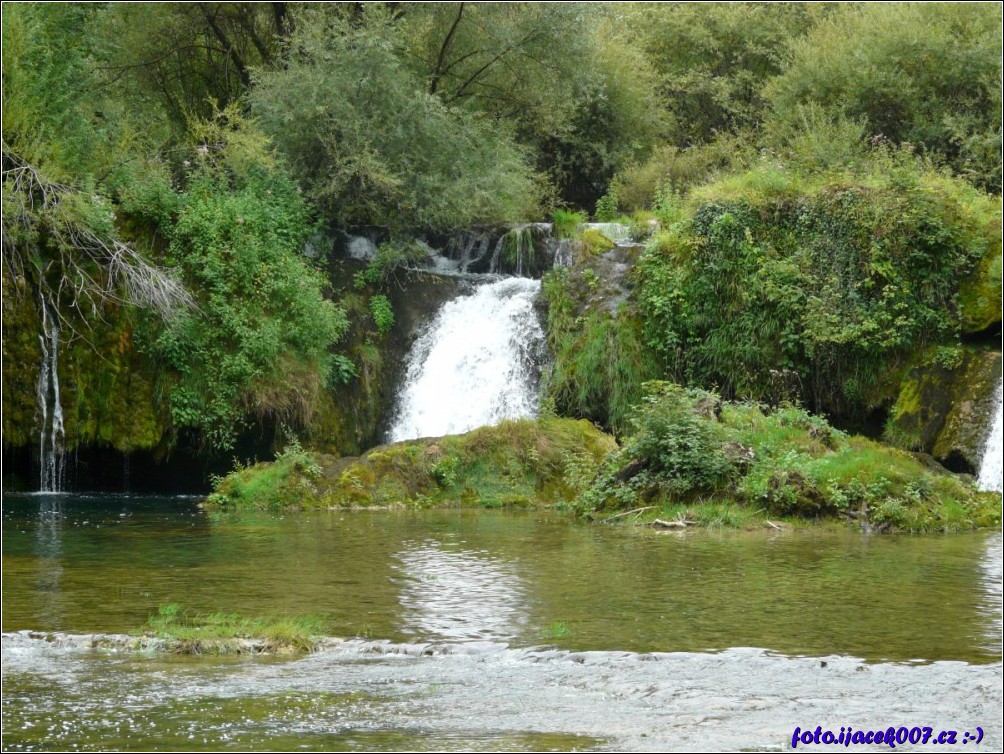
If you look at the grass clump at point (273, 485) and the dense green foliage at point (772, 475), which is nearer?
the dense green foliage at point (772, 475)

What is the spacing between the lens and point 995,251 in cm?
1861

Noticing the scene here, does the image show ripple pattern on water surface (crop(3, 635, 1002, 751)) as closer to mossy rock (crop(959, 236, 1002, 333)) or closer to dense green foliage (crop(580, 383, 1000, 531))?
dense green foliage (crop(580, 383, 1000, 531))

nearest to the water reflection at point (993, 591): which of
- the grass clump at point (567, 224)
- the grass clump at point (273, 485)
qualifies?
the grass clump at point (273, 485)

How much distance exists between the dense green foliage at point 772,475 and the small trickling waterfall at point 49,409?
8.03 meters

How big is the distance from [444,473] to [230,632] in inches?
359

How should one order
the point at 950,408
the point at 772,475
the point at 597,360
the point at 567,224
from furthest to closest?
the point at 567,224
the point at 597,360
the point at 950,408
the point at 772,475

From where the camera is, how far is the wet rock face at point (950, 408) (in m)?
16.8

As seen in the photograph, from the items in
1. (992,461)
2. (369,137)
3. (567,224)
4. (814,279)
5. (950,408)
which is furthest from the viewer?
(567,224)

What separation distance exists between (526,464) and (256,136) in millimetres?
8606

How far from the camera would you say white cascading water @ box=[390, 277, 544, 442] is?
19953 millimetres

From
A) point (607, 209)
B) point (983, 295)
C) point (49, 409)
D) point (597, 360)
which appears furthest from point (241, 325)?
point (983, 295)

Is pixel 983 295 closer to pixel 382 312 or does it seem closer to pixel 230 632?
pixel 382 312

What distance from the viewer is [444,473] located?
1703cm

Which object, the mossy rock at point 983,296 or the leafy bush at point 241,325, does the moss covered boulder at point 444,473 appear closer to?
the leafy bush at point 241,325
